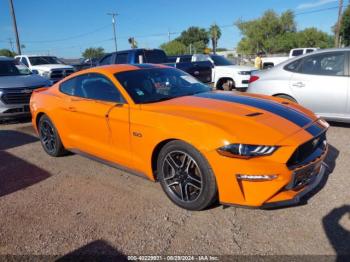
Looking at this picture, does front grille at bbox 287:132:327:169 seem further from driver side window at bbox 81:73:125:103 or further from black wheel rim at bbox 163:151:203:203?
driver side window at bbox 81:73:125:103

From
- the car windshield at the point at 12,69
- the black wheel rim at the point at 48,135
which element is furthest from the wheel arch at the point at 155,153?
the car windshield at the point at 12,69

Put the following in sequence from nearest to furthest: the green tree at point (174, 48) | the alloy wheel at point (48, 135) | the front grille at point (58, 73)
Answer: the alloy wheel at point (48, 135) < the front grille at point (58, 73) < the green tree at point (174, 48)

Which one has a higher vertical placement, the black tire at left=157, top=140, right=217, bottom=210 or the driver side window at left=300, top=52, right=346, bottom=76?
the driver side window at left=300, top=52, right=346, bottom=76

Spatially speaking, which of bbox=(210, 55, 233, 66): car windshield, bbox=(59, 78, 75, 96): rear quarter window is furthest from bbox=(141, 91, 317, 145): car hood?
bbox=(210, 55, 233, 66): car windshield

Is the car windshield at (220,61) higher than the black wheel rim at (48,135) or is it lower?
higher

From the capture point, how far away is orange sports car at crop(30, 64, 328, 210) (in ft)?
9.45

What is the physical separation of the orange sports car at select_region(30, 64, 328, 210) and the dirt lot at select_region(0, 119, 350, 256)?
0.27m

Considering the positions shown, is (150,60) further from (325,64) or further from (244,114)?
(244,114)

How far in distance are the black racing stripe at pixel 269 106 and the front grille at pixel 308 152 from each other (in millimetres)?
224

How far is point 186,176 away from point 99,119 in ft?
4.83

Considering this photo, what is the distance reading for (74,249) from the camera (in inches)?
114

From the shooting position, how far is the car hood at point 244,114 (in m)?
2.97

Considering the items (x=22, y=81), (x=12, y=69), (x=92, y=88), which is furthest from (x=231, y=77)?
(x=92, y=88)

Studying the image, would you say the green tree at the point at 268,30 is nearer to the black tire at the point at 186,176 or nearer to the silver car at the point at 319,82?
the silver car at the point at 319,82
